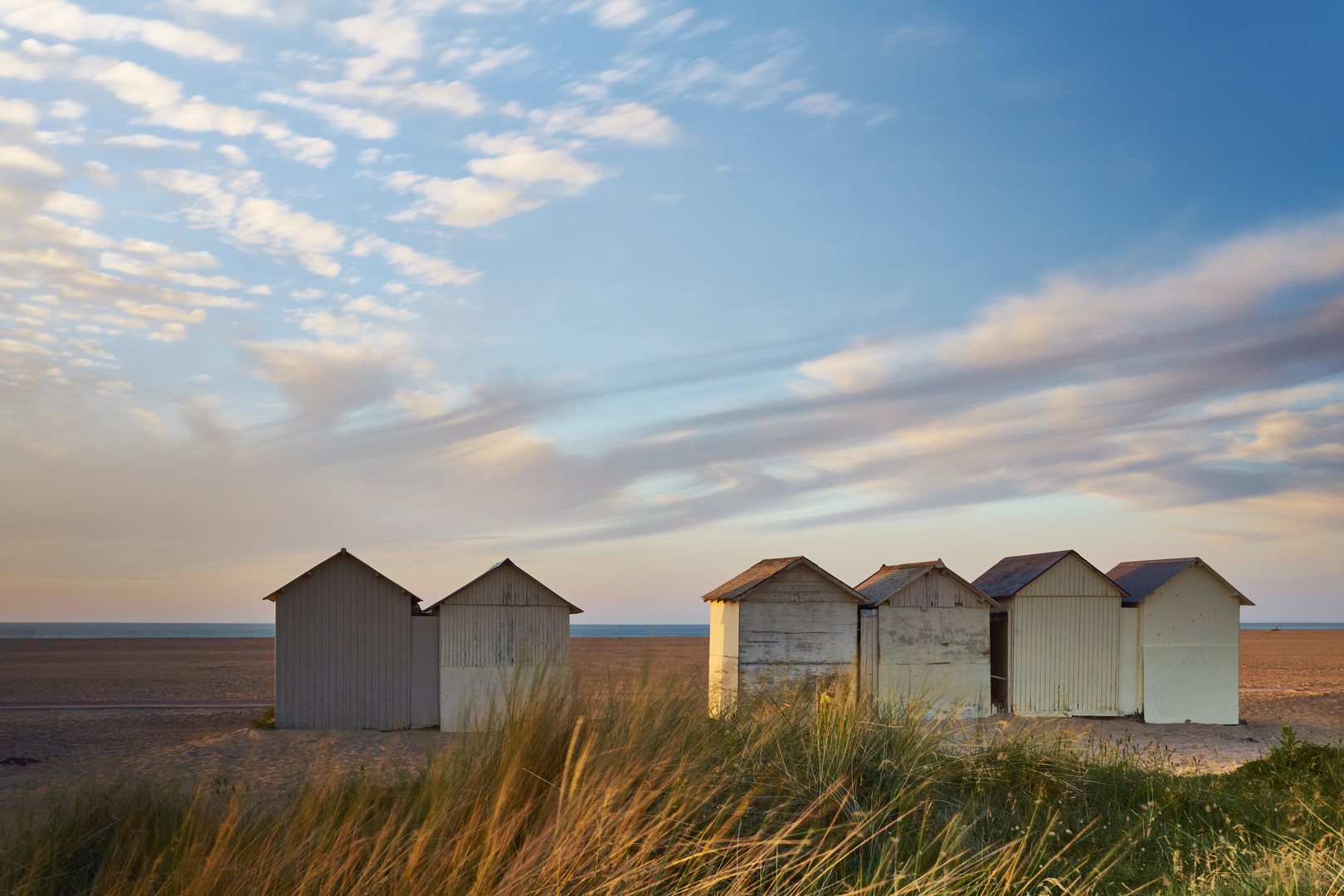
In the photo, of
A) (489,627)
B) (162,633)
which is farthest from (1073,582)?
(162,633)

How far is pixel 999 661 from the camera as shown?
1970cm

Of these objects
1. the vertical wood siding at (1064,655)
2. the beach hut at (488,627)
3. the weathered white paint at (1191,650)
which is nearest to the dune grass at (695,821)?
the beach hut at (488,627)

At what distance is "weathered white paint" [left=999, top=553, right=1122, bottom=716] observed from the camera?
1912 cm

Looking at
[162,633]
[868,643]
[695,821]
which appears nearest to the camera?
[695,821]

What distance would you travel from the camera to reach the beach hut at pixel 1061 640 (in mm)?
19125

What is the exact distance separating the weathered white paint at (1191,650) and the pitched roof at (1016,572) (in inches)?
37.2

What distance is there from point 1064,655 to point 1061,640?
274 mm

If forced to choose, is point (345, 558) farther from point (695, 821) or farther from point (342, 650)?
point (695, 821)

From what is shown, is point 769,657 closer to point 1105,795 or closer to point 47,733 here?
point 1105,795

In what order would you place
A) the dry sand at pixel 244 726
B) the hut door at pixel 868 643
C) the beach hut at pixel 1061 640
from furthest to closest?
the beach hut at pixel 1061 640
the hut door at pixel 868 643
the dry sand at pixel 244 726

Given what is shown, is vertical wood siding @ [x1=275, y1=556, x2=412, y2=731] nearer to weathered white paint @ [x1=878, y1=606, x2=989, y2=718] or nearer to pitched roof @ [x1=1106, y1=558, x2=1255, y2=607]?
weathered white paint @ [x1=878, y1=606, x2=989, y2=718]

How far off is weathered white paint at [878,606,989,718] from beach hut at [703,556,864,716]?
679 millimetres

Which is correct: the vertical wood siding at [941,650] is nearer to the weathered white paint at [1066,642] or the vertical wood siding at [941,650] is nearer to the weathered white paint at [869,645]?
the weathered white paint at [869,645]

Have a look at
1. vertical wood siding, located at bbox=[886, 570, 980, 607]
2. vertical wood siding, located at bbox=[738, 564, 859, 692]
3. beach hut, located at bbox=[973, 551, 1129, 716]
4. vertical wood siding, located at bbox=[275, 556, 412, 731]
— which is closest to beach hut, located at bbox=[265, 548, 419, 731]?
vertical wood siding, located at bbox=[275, 556, 412, 731]
